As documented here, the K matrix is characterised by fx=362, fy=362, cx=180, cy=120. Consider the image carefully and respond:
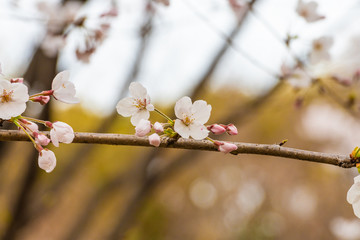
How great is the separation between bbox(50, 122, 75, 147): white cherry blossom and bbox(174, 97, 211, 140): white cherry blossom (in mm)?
215

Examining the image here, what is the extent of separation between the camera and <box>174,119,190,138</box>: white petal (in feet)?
2.41

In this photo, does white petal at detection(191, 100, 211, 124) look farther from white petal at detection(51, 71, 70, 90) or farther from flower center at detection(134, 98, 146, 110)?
white petal at detection(51, 71, 70, 90)

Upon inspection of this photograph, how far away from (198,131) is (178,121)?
0.15 ft

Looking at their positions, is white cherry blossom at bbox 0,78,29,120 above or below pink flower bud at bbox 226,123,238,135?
above

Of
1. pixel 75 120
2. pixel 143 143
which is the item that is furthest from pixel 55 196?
pixel 75 120

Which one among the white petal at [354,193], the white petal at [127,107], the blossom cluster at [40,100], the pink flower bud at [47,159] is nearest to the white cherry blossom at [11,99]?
the blossom cluster at [40,100]

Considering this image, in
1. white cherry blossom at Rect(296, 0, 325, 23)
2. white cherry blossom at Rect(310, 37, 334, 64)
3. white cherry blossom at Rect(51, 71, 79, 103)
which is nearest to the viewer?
white cherry blossom at Rect(51, 71, 79, 103)

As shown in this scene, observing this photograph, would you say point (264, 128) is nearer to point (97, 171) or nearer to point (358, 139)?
point (358, 139)

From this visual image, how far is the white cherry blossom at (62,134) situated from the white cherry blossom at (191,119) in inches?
8.5

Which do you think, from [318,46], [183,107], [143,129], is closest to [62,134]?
[143,129]

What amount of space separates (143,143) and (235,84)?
918 cm

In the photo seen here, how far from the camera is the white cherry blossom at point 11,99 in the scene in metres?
0.70

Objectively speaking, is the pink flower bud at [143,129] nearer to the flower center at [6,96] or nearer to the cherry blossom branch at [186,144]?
the cherry blossom branch at [186,144]

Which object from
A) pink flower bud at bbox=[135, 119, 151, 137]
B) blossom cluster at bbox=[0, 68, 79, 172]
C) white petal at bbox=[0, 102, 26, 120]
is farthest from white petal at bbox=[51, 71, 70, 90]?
pink flower bud at bbox=[135, 119, 151, 137]
